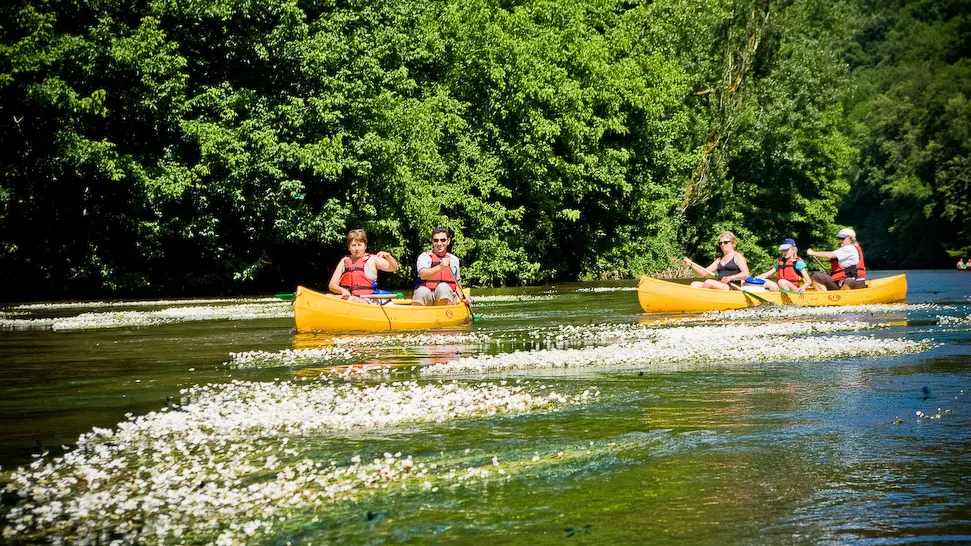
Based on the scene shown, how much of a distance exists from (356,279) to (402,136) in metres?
17.9

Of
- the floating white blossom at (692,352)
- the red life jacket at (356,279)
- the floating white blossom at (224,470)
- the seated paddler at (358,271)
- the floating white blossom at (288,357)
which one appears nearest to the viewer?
the floating white blossom at (224,470)

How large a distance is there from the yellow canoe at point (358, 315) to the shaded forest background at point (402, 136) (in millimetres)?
15705

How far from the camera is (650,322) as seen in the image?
2250cm

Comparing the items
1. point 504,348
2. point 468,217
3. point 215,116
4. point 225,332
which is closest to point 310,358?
point 504,348

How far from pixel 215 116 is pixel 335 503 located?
107ft

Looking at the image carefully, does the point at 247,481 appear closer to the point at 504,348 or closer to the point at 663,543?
the point at 663,543

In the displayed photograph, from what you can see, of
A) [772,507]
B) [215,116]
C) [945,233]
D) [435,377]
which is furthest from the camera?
[945,233]

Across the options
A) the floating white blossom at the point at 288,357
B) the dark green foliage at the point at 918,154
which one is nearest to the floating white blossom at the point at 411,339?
the floating white blossom at the point at 288,357

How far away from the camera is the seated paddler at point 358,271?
72.0 ft

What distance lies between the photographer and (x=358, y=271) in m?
22.4

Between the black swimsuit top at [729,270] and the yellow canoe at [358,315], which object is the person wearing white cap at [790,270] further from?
the yellow canoe at [358,315]

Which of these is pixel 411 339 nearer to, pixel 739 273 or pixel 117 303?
pixel 739 273

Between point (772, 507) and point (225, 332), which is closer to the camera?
point (772, 507)

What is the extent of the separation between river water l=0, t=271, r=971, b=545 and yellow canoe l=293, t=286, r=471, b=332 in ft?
8.41
